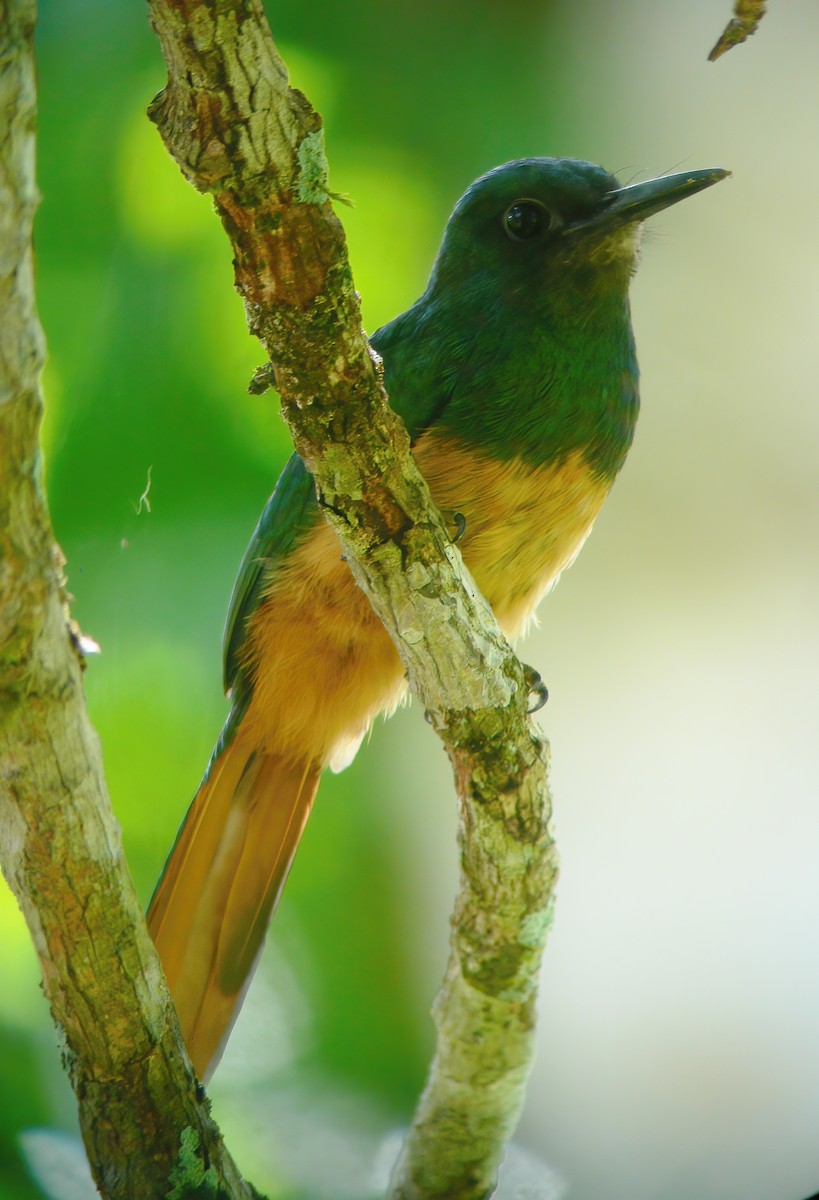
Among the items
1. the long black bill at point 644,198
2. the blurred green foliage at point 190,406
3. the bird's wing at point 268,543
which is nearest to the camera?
the blurred green foliage at point 190,406

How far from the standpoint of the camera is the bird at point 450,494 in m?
1.42

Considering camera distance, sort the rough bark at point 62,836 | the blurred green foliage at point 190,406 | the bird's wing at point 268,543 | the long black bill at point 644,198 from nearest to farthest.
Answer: the rough bark at point 62,836 < the blurred green foliage at point 190,406 < the long black bill at point 644,198 < the bird's wing at point 268,543

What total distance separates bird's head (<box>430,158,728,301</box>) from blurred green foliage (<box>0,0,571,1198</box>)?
0.17 feet

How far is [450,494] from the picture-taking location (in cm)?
143

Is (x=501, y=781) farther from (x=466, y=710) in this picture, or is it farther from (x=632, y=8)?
(x=632, y=8)

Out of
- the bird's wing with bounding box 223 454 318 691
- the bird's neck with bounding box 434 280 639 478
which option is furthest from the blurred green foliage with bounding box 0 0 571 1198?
the bird's neck with bounding box 434 280 639 478

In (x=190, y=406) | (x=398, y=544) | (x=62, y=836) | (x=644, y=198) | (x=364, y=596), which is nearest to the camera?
(x=62, y=836)

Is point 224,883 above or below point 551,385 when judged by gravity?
below

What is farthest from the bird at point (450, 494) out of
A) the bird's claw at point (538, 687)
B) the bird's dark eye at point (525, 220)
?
the bird's claw at point (538, 687)

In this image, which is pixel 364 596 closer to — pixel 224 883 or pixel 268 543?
pixel 268 543

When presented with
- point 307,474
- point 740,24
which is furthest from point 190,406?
point 740,24

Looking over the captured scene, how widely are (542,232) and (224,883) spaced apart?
961mm

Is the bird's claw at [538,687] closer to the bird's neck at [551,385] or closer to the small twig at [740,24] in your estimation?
the bird's neck at [551,385]

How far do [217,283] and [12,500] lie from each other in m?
0.53
